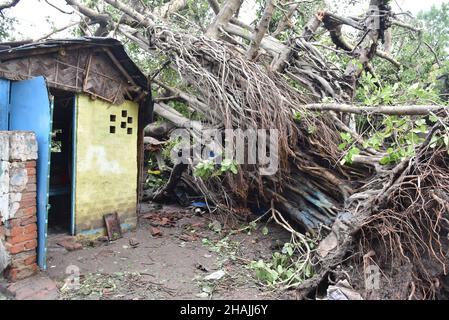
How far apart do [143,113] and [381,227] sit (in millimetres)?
4315

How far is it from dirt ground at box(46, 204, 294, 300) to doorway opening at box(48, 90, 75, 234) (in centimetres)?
89

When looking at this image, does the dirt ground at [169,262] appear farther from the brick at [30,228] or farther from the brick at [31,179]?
the brick at [31,179]

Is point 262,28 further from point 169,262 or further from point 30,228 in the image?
point 30,228

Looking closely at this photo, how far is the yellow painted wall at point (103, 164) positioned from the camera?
464 cm

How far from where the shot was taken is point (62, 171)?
6160mm

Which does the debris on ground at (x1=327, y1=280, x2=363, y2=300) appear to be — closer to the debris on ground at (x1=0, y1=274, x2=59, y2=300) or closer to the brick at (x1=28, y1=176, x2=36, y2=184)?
the debris on ground at (x1=0, y1=274, x2=59, y2=300)

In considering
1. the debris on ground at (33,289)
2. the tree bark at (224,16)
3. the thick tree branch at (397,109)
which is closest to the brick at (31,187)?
the debris on ground at (33,289)

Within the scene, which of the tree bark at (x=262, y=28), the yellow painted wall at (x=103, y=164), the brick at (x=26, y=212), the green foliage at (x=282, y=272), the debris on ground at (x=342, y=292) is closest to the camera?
the debris on ground at (x=342, y=292)

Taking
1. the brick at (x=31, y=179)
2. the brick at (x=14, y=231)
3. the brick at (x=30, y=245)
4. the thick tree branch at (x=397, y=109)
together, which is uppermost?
the thick tree branch at (x=397, y=109)

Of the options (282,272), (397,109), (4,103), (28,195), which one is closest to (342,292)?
(282,272)

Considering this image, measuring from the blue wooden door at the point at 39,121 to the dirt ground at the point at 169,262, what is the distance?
588mm

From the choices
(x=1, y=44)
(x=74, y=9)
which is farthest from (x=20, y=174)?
(x=74, y=9)
